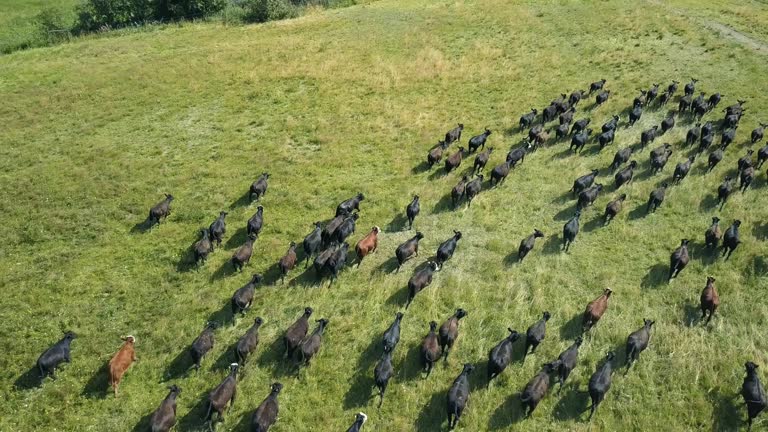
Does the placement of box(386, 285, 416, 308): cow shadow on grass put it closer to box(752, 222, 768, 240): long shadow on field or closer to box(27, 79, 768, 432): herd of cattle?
box(27, 79, 768, 432): herd of cattle

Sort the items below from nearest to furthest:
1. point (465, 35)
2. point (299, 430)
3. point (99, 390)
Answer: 1. point (299, 430)
2. point (99, 390)
3. point (465, 35)

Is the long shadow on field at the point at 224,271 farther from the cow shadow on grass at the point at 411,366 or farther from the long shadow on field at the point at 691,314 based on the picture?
the long shadow on field at the point at 691,314

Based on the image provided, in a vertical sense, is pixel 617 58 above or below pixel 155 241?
above

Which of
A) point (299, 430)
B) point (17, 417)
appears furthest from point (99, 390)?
point (299, 430)

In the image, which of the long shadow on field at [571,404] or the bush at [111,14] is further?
the bush at [111,14]

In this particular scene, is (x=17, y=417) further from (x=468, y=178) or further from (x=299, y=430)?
(x=468, y=178)

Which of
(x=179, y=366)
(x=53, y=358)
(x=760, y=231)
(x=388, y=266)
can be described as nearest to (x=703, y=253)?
(x=760, y=231)

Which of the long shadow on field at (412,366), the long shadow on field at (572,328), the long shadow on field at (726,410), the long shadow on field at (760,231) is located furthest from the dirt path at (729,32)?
the long shadow on field at (412,366)
